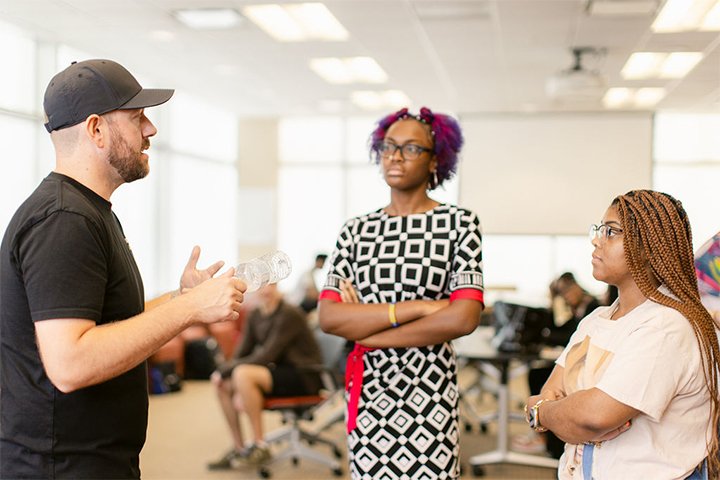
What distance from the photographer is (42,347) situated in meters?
1.52

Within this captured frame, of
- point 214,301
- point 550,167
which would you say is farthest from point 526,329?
point 214,301

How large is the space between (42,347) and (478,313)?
1.28 meters

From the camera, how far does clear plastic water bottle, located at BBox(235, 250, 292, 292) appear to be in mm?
2189

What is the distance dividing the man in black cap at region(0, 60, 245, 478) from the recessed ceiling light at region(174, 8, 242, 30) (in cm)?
163

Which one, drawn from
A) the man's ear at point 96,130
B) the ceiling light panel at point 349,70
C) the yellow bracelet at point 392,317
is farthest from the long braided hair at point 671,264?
the ceiling light panel at point 349,70

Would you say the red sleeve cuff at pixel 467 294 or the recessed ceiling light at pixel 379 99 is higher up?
the recessed ceiling light at pixel 379 99

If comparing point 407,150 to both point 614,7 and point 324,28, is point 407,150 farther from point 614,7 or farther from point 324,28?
point 324,28

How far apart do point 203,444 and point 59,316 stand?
16.3ft

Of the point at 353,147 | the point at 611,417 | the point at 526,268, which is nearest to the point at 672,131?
the point at 526,268

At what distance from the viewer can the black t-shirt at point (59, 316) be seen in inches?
60.1

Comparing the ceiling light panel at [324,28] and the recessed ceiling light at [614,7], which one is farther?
the ceiling light panel at [324,28]

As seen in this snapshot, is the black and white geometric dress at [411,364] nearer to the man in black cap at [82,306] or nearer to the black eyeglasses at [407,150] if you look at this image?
the black eyeglasses at [407,150]

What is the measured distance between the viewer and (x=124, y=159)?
69.7 inches

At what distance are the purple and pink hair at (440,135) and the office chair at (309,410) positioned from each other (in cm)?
264
